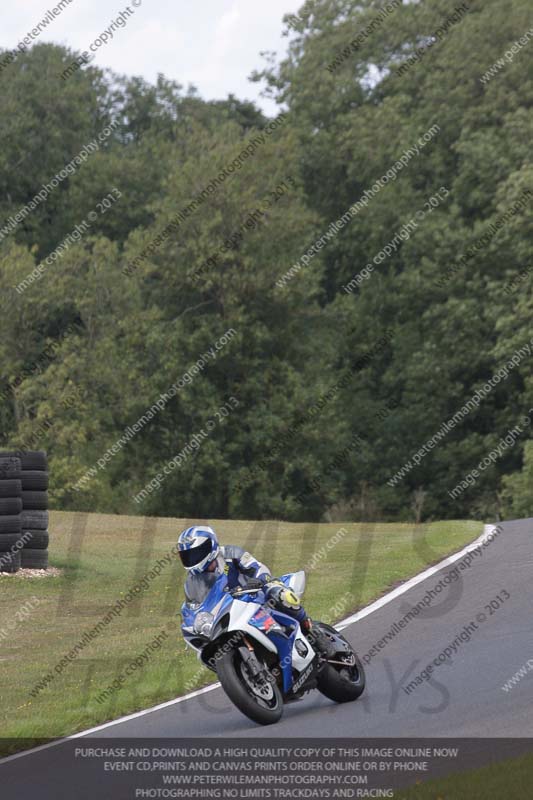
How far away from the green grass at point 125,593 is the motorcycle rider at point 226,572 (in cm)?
255

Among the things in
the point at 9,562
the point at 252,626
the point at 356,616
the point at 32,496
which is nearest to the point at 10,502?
the point at 32,496

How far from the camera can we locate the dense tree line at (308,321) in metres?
42.1

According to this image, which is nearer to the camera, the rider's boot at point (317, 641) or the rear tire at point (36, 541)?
the rider's boot at point (317, 641)

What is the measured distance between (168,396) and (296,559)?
21.7 metres

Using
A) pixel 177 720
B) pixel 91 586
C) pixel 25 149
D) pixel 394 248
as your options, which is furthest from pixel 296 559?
pixel 25 149

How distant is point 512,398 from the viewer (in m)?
41.2

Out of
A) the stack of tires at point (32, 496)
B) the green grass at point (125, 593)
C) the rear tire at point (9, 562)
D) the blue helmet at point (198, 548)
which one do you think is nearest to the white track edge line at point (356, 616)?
the green grass at point (125, 593)

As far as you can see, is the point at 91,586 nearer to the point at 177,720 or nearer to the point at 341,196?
the point at 177,720

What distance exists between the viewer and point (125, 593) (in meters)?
19.3

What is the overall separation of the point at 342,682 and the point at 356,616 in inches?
176

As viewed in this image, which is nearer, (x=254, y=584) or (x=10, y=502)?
(x=254, y=584)

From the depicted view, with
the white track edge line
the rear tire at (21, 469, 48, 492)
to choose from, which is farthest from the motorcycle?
the rear tire at (21, 469, 48, 492)
